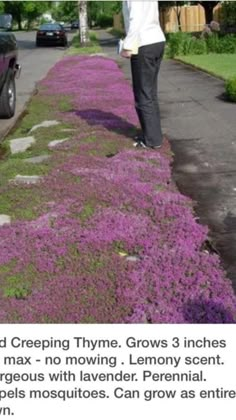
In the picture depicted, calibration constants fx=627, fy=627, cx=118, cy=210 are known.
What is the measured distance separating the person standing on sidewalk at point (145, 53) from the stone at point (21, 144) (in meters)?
1.52

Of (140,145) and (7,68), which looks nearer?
(140,145)

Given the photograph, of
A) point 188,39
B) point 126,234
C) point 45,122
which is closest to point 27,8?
point 188,39

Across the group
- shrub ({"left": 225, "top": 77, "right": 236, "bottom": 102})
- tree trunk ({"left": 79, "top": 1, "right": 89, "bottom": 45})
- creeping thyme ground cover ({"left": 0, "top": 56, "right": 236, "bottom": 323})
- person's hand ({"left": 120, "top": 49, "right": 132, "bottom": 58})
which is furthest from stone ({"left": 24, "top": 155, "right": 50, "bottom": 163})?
tree trunk ({"left": 79, "top": 1, "right": 89, "bottom": 45})

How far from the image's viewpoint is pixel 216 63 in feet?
69.1

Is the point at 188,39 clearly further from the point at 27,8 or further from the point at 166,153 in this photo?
the point at 27,8

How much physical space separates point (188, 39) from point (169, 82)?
30.9 feet

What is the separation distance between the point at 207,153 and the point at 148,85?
1.19m

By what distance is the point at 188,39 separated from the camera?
25734mm

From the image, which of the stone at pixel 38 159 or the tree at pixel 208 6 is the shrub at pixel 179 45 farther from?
the stone at pixel 38 159

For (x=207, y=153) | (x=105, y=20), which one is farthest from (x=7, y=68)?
(x=105, y=20)

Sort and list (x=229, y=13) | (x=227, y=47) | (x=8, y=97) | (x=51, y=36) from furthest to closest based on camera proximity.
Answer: (x=51, y=36) < (x=229, y=13) < (x=227, y=47) < (x=8, y=97)

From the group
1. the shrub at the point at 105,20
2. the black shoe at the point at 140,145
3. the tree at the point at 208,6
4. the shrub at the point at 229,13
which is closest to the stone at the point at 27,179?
the black shoe at the point at 140,145

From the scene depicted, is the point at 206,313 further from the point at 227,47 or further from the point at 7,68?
the point at 227,47
